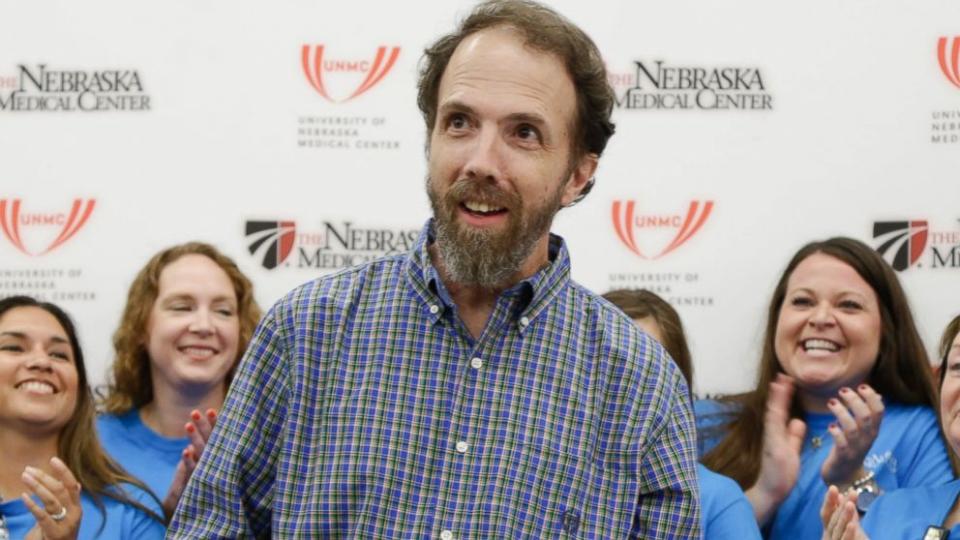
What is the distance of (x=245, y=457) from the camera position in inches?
72.6

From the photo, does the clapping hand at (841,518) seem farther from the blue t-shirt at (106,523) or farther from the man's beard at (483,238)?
the blue t-shirt at (106,523)

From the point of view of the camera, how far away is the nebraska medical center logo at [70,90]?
4.03 m

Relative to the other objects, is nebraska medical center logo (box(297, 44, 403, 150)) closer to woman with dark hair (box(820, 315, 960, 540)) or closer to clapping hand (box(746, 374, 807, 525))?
clapping hand (box(746, 374, 807, 525))

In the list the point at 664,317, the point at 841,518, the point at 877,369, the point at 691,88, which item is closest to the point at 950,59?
the point at 691,88

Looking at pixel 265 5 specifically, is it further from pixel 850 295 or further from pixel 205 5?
pixel 850 295

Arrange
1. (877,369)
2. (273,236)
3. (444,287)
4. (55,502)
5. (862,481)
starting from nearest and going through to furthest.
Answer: (444,287) → (55,502) → (862,481) → (877,369) → (273,236)

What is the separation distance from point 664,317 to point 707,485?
53 cm

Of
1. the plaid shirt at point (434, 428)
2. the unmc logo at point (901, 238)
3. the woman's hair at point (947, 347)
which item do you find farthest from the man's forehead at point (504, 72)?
the unmc logo at point (901, 238)

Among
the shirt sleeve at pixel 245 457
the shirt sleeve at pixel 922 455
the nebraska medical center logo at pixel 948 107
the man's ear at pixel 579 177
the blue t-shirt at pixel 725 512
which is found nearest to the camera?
the shirt sleeve at pixel 245 457

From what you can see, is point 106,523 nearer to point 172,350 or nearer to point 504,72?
point 172,350

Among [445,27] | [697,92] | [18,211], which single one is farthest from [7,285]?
[697,92]

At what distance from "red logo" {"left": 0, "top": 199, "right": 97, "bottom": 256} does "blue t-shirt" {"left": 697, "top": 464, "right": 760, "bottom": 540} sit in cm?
187

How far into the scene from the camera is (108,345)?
405 centimetres

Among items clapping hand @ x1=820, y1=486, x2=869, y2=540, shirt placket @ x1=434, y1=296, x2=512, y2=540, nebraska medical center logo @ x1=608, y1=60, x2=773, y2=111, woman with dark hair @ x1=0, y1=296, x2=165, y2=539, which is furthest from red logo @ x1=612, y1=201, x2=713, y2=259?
shirt placket @ x1=434, y1=296, x2=512, y2=540
